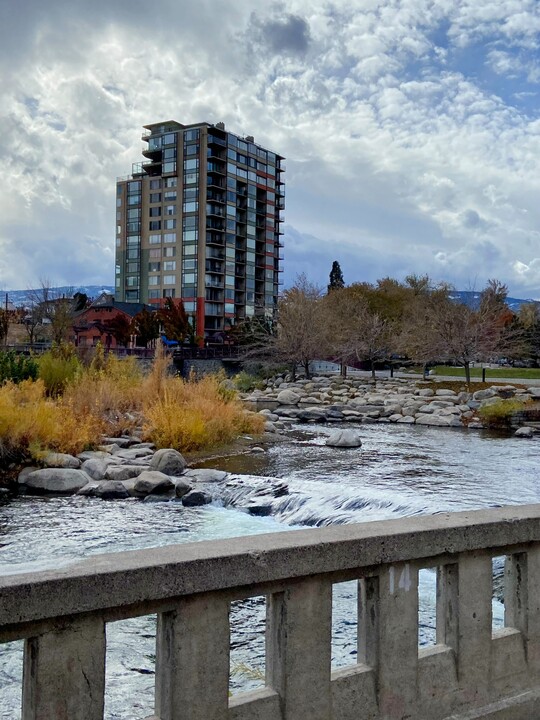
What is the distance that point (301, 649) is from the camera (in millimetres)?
3195

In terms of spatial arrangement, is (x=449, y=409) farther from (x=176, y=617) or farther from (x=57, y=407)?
(x=176, y=617)

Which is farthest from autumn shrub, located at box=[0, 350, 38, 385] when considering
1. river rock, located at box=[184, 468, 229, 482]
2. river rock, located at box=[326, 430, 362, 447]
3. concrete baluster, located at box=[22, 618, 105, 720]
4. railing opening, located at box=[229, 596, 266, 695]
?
concrete baluster, located at box=[22, 618, 105, 720]

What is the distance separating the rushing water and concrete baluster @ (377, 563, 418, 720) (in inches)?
121

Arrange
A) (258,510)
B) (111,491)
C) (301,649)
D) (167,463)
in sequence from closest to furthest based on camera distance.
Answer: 1. (301,649)
2. (258,510)
3. (111,491)
4. (167,463)

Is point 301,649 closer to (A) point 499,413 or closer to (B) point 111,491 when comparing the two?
(B) point 111,491

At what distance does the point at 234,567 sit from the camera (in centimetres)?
304

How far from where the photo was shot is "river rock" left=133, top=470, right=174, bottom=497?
14305 mm

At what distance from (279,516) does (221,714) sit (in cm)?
1030

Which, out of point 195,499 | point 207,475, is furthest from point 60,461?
point 195,499

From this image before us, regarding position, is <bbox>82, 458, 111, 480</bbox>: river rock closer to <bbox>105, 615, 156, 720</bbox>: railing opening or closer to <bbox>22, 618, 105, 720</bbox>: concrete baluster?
<bbox>105, 615, 156, 720</bbox>: railing opening

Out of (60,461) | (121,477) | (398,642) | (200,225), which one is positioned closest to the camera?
(398,642)

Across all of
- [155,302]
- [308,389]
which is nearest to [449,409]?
[308,389]

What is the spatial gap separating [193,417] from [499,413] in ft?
42.9

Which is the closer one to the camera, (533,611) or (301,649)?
(301,649)
